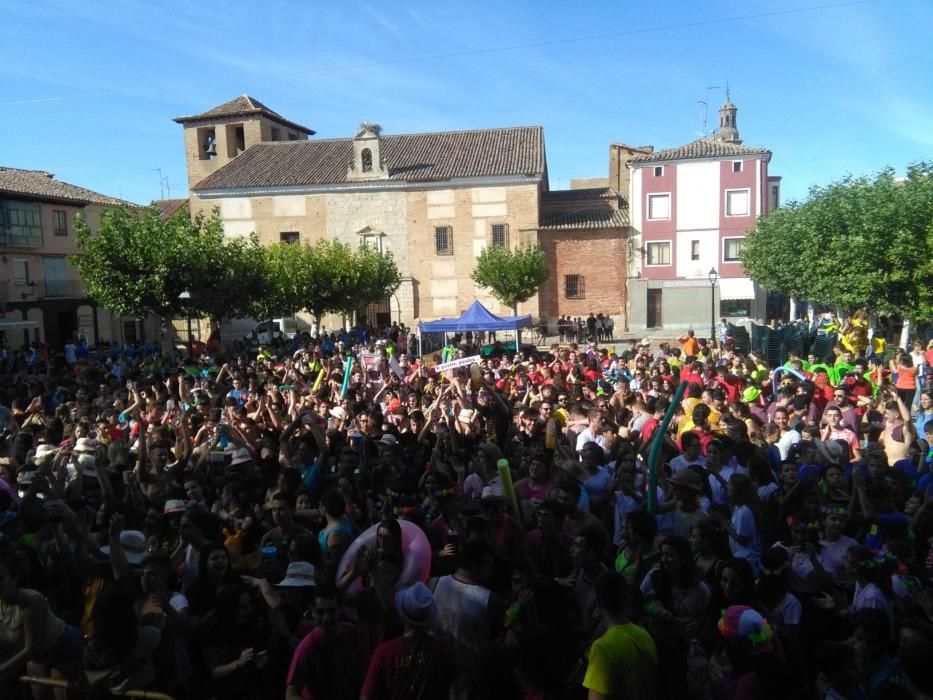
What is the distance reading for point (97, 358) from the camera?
66.2ft

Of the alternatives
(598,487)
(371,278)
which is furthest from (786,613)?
(371,278)

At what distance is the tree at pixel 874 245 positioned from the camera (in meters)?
18.2

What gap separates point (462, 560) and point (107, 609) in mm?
1491

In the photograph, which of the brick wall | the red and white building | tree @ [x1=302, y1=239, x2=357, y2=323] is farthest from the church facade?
tree @ [x1=302, y1=239, x2=357, y2=323]

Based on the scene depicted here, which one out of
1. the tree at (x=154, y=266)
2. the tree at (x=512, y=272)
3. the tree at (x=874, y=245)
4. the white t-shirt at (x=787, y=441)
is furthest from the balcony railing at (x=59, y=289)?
the white t-shirt at (x=787, y=441)

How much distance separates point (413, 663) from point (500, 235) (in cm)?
3488

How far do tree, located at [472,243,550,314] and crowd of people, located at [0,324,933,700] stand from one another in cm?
2568

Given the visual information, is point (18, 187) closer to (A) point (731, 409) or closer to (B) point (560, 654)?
(A) point (731, 409)

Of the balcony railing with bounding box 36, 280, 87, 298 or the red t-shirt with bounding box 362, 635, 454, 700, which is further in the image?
the balcony railing with bounding box 36, 280, 87, 298

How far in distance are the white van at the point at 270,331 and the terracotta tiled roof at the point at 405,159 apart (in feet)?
23.0

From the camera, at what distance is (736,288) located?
3569cm

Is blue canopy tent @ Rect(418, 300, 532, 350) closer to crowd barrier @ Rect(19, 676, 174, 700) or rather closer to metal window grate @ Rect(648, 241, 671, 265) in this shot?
metal window grate @ Rect(648, 241, 671, 265)

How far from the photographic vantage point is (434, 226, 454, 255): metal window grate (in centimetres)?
3753

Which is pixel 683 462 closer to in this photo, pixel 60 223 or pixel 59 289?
pixel 59 289
